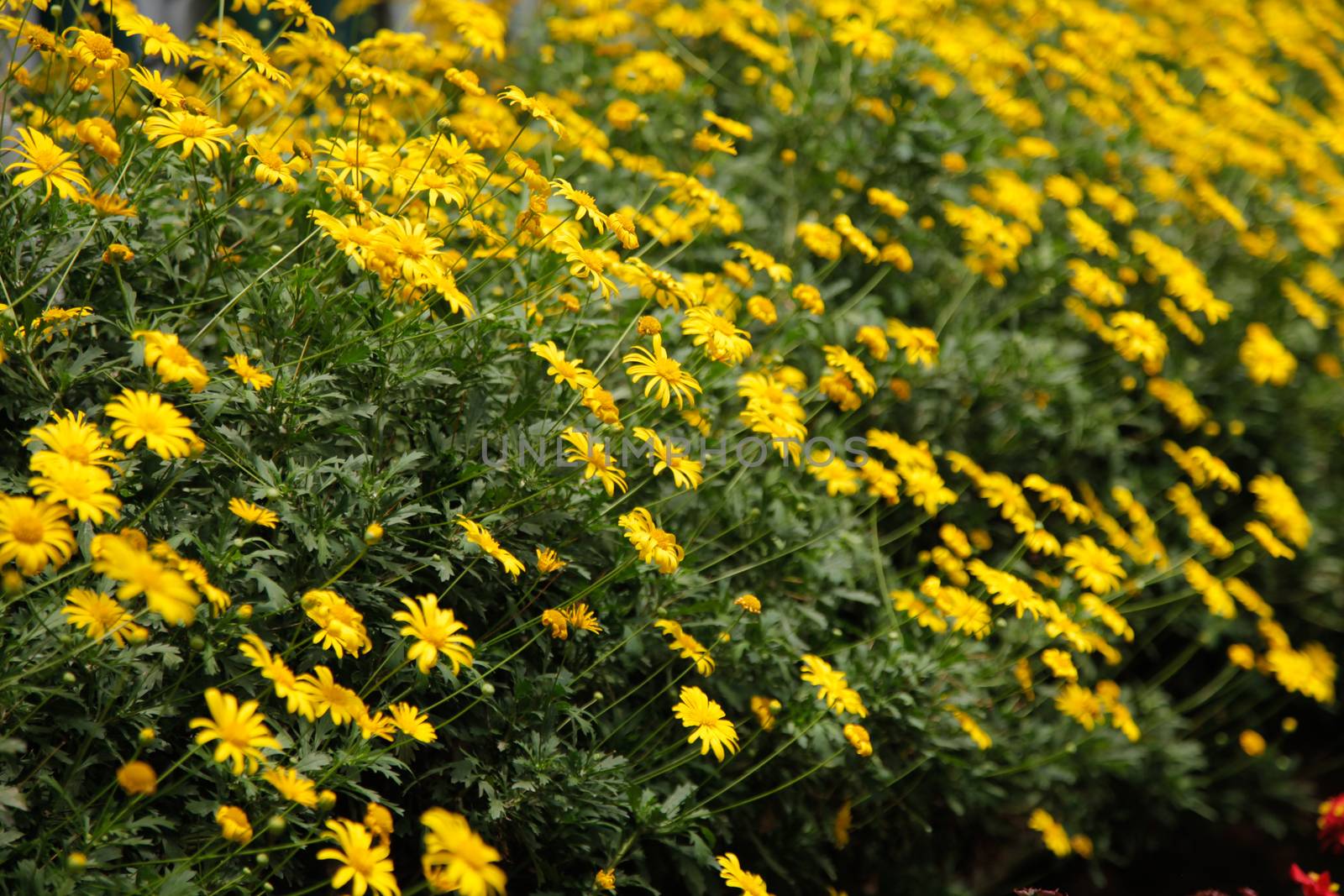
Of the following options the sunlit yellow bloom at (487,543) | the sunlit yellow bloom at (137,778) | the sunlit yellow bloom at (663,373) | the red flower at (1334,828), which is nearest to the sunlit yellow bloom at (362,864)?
the sunlit yellow bloom at (137,778)

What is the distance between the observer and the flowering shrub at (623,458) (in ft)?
6.80

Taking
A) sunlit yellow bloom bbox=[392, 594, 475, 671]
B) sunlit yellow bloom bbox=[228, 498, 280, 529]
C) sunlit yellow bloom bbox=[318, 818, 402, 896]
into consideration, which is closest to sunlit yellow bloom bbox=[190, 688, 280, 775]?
sunlit yellow bloom bbox=[318, 818, 402, 896]

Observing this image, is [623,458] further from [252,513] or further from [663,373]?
[252,513]

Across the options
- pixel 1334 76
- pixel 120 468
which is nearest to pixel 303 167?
pixel 120 468

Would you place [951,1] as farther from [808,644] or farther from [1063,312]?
[808,644]

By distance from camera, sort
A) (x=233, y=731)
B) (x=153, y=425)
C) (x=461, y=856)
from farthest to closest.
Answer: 1. (x=153, y=425)
2. (x=233, y=731)
3. (x=461, y=856)

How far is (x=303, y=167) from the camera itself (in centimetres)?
241

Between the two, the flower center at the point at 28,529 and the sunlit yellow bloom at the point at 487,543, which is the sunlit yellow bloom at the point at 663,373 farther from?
the flower center at the point at 28,529

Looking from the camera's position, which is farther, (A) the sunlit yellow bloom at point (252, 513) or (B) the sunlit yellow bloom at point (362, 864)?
(A) the sunlit yellow bloom at point (252, 513)

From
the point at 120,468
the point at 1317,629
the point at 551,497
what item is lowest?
the point at 1317,629

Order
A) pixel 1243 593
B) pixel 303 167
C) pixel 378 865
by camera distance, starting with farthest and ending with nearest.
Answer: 1. pixel 1243 593
2. pixel 303 167
3. pixel 378 865

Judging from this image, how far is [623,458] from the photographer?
278 centimetres

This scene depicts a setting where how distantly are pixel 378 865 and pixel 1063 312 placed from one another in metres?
3.82

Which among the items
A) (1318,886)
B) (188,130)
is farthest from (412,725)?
(1318,886)
